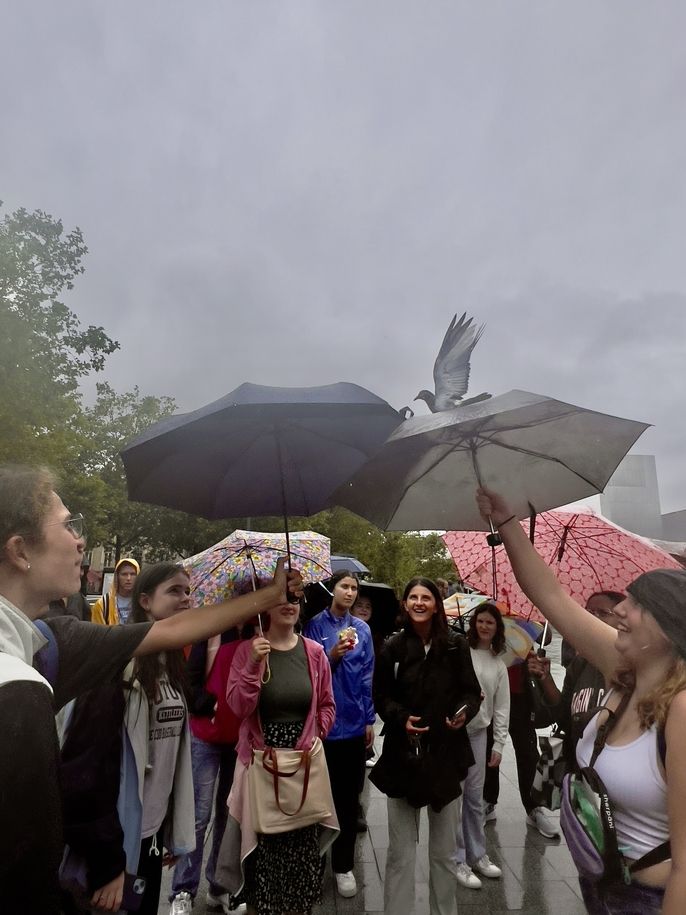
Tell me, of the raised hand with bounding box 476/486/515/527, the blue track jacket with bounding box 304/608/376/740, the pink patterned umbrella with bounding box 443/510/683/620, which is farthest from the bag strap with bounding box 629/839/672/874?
the blue track jacket with bounding box 304/608/376/740

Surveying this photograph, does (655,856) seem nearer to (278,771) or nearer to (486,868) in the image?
(278,771)

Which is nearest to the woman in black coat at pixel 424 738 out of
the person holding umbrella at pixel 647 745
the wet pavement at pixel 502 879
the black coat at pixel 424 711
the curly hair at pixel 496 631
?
the black coat at pixel 424 711

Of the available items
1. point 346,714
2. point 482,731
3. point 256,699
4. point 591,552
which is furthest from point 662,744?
point 482,731

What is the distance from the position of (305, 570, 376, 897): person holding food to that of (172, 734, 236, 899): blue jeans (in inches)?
Answer: 29.3

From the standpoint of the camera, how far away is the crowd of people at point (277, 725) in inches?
60.8

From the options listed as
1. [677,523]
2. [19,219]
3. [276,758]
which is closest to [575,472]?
[276,758]

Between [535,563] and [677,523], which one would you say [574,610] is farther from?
[677,523]

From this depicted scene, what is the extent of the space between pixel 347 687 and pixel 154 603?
6.86ft

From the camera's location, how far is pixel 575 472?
285cm

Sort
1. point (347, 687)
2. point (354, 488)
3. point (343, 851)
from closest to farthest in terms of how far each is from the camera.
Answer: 1. point (354, 488)
2. point (343, 851)
3. point (347, 687)

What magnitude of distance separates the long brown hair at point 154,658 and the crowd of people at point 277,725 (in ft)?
0.03

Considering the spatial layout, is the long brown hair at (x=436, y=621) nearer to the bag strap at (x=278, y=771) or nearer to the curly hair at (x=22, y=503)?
the bag strap at (x=278, y=771)

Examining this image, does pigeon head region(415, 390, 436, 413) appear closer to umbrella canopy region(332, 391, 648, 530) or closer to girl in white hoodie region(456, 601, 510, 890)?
umbrella canopy region(332, 391, 648, 530)

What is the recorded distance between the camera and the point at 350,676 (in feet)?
15.3
